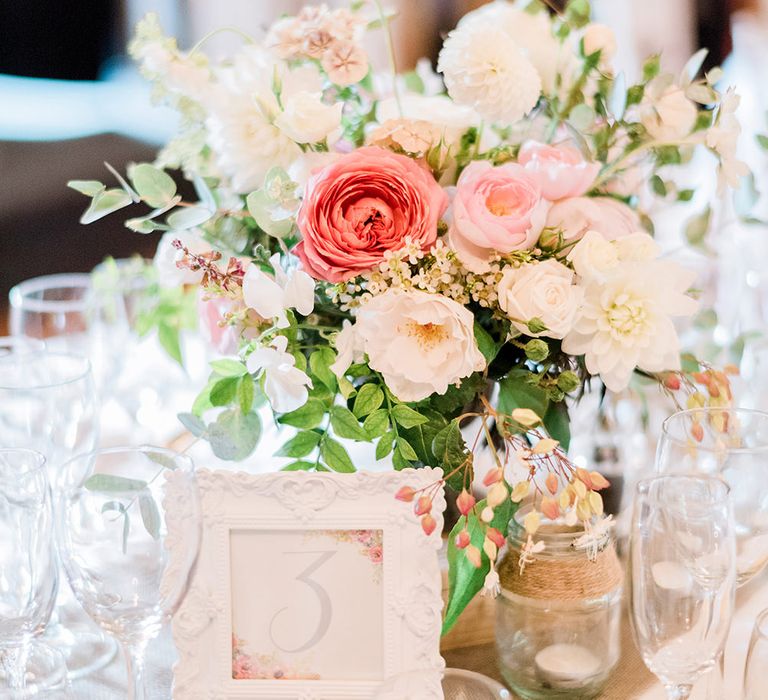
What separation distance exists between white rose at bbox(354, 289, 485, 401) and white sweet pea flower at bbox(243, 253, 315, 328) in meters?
0.05

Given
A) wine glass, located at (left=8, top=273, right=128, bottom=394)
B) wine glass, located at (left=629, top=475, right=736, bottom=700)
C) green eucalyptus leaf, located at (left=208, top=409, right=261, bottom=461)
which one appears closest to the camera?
wine glass, located at (left=629, top=475, right=736, bottom=700)

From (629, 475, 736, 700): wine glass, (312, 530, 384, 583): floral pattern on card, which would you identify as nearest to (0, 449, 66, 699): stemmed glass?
(312, 530, 384, 583): floral pattern on card

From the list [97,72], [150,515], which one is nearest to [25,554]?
[150,515]

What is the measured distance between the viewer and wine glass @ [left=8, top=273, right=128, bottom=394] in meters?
1.48

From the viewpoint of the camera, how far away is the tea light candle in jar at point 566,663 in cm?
89

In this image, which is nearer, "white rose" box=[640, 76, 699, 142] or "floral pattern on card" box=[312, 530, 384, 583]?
"floral pattern on card" box=[312, 530, 384, 583]

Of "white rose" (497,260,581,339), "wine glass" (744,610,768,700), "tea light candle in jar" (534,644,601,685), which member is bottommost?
"tea light candle in jar" (534,644,601,685)

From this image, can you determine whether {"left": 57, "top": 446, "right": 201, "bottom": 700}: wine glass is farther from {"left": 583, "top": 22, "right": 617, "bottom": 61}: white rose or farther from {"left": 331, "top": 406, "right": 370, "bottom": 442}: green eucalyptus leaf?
{"left": 583, "top": 22, "right": 617, "bottom": 61}: white rose

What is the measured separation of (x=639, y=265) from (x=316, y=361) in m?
0.30

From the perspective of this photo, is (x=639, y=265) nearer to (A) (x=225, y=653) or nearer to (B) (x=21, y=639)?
(A) (x=225, y=653)

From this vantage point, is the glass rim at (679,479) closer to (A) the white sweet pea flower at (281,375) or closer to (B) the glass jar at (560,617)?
(B) the glass jar at (560,617)

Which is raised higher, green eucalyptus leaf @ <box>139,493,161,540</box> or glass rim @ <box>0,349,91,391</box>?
glass rim @ <box>0,349,91,391</box>

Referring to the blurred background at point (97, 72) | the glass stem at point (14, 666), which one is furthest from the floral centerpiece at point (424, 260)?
the blurred background at point (97, 72)

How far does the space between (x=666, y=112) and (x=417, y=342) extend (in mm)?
423
